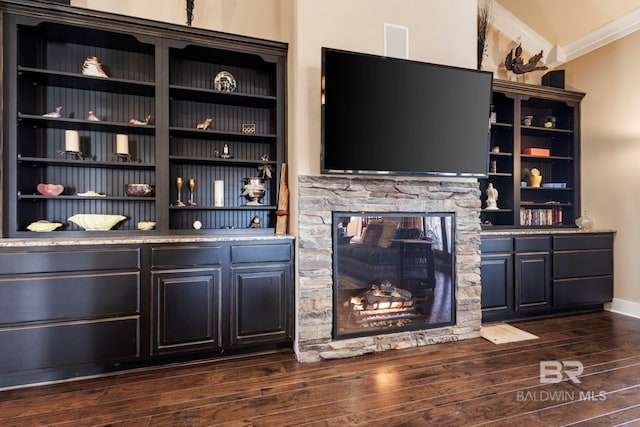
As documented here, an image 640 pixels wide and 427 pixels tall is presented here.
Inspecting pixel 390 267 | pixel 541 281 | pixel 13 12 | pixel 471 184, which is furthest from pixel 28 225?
pixel 541 281

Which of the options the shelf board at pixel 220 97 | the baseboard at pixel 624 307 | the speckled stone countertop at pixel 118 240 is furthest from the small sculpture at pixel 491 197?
the shelf board at pixel 220 97

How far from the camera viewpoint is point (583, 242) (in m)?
3.56

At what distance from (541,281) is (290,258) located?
271 centimetres

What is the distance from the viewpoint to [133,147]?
9.36 feet

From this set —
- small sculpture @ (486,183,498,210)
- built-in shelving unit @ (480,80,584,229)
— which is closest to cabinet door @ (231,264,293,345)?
built-in shelving unit @ (480,80,584,229)

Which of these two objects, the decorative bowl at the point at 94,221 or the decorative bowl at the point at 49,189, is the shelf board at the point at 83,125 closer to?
the decorative bowl at the point at 49,189

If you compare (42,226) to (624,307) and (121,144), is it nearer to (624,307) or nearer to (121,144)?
(121,144)

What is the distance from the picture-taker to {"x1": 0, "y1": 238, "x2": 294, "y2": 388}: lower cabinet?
209 centimetres

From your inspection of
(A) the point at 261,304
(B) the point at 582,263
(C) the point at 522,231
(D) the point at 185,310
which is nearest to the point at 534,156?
(C) the point at 522,231

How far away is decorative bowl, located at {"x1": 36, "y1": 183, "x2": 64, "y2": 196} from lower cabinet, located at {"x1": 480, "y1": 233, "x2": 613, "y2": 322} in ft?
12.2

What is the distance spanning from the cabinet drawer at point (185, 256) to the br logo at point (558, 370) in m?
2.43

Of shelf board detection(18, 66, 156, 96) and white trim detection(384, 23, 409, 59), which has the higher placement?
white trim detection(384, 23, 409, 59)

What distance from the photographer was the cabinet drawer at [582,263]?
137 inches
